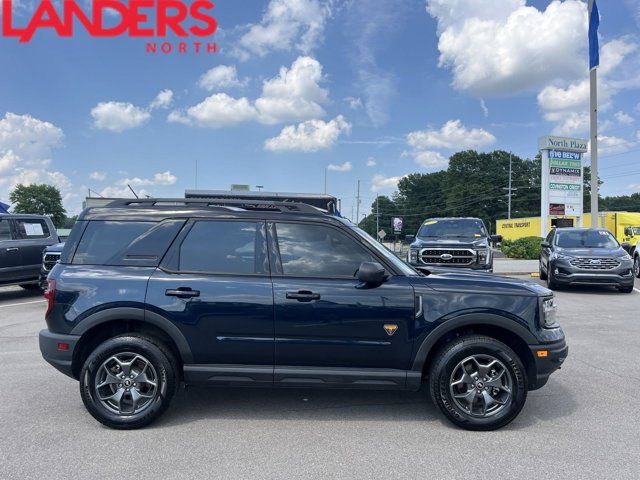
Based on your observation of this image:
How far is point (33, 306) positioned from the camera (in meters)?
10.7

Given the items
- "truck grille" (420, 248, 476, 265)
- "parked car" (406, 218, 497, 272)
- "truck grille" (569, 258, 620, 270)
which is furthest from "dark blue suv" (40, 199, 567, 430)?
"truck grille" (569, 258, 620, 270)

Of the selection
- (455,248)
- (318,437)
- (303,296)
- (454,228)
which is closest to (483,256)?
(455,248)

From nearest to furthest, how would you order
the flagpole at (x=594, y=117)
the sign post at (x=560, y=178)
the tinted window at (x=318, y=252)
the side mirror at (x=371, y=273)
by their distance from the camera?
the side mirror at (x=371, y=273), the tinted window at (x=318, y=252), the flagpole at (x=594, y=117), the sign post at (x=560, y=178)

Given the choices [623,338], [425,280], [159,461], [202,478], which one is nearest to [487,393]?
[425,280]

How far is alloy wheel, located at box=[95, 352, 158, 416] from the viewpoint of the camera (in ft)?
13.1

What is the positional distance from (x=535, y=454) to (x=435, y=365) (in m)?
0.95

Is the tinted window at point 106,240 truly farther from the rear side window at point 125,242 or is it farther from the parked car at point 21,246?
the parked car at point 21,246

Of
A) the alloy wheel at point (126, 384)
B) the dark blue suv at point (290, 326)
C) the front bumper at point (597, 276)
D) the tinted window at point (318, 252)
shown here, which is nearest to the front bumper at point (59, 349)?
the dark blue suv at point (290, 326)

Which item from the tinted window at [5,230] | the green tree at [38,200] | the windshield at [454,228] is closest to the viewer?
the tinted window at [5,230]

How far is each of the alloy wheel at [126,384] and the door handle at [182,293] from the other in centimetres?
58

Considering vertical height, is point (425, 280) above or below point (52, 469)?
above

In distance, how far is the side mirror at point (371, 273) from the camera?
3832mm

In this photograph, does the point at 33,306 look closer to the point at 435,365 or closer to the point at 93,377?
the point at 93,377

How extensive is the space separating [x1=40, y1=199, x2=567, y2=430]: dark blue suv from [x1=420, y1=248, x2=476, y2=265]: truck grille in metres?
7.07
